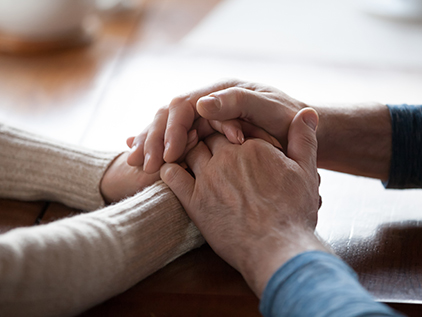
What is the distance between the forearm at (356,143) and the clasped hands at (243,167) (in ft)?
0.26

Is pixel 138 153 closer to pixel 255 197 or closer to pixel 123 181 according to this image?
pixel 123 181

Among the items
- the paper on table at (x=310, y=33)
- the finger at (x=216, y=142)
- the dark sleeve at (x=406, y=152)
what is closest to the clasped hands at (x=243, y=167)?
the finger at (x=216, y=142)

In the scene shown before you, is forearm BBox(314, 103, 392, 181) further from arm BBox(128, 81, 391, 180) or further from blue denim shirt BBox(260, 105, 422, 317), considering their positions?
blue denim shirt BBox(260, 105, 422, 317)

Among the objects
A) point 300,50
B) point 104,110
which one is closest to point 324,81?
point 300,50

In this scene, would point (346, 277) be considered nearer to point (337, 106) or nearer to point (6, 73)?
point (337, 106)

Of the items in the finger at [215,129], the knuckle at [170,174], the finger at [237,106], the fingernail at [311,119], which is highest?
the finger at [237,106]

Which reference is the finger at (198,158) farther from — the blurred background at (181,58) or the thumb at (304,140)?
the blurred background at (181,58)

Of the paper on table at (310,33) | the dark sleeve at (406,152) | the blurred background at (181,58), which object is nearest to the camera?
the dark sleeve at (406,152)

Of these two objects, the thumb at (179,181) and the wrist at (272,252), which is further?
the thumb at (179,181)

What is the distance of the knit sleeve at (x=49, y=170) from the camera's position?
74 centimetres

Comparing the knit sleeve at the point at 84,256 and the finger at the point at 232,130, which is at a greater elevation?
the finger at the point at 232,130

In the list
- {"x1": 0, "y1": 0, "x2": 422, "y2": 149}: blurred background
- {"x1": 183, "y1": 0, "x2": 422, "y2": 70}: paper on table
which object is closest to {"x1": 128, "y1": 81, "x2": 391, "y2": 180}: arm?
{"x1": 0, "y1": 0, "x2": 422, "y2": 149}: blurred background

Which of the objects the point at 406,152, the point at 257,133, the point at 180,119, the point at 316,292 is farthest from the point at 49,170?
the point at 406,152

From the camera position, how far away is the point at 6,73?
1.24 meters
